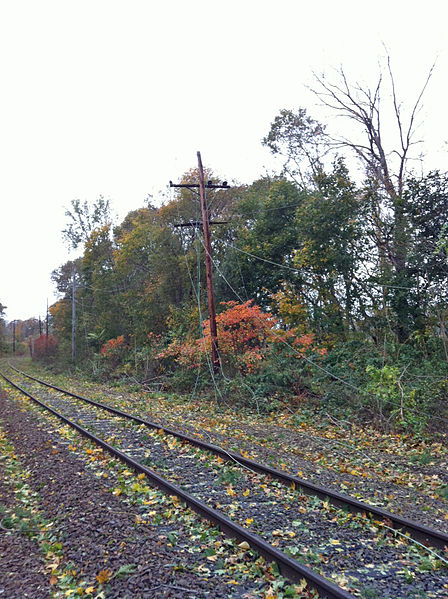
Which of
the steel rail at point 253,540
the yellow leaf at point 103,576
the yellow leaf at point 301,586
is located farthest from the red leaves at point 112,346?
the yellow leaf at point 301,586

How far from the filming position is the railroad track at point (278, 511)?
4.34 m

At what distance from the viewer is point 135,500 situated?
626 cm

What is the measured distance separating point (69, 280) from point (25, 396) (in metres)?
40.0

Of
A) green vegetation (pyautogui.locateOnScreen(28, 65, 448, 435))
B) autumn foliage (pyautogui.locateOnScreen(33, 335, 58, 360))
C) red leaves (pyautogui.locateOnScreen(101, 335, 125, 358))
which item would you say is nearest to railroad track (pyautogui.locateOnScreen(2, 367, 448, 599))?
green vegetation (pyautogui.locateOnScreen(28, 65, 448, 435))

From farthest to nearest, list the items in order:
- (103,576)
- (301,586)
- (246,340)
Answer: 1. (246,340)
2. (103,576)
3. (301,586)

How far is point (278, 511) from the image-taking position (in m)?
5.78

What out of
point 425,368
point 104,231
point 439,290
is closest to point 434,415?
point 425,368

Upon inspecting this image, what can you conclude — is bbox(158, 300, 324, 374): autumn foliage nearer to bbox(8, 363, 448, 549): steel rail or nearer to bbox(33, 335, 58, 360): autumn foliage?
bbox(8, 363, 448, 549): steel rail

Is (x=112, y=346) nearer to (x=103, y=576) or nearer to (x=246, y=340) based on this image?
(x=246, y=340)

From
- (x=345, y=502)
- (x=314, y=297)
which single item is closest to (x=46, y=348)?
(x=314, y=297)

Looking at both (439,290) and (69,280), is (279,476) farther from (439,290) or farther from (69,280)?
(69,280)

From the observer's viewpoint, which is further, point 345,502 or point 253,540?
point 345,502

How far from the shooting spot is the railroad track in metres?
4.34

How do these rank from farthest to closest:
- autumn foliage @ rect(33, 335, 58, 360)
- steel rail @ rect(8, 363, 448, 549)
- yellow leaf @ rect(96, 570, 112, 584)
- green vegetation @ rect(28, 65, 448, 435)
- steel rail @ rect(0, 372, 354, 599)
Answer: autumn foliage @ rect(33, 335, 58, 360) → green vegetation @ rect(28, 65, 448, 435) → steel rail @ rect(8, 363, 448, 549) → yellow leaf @ rect(96, 570, 112, 584) → steel rail @ rect(0, 372, 354, 599)
